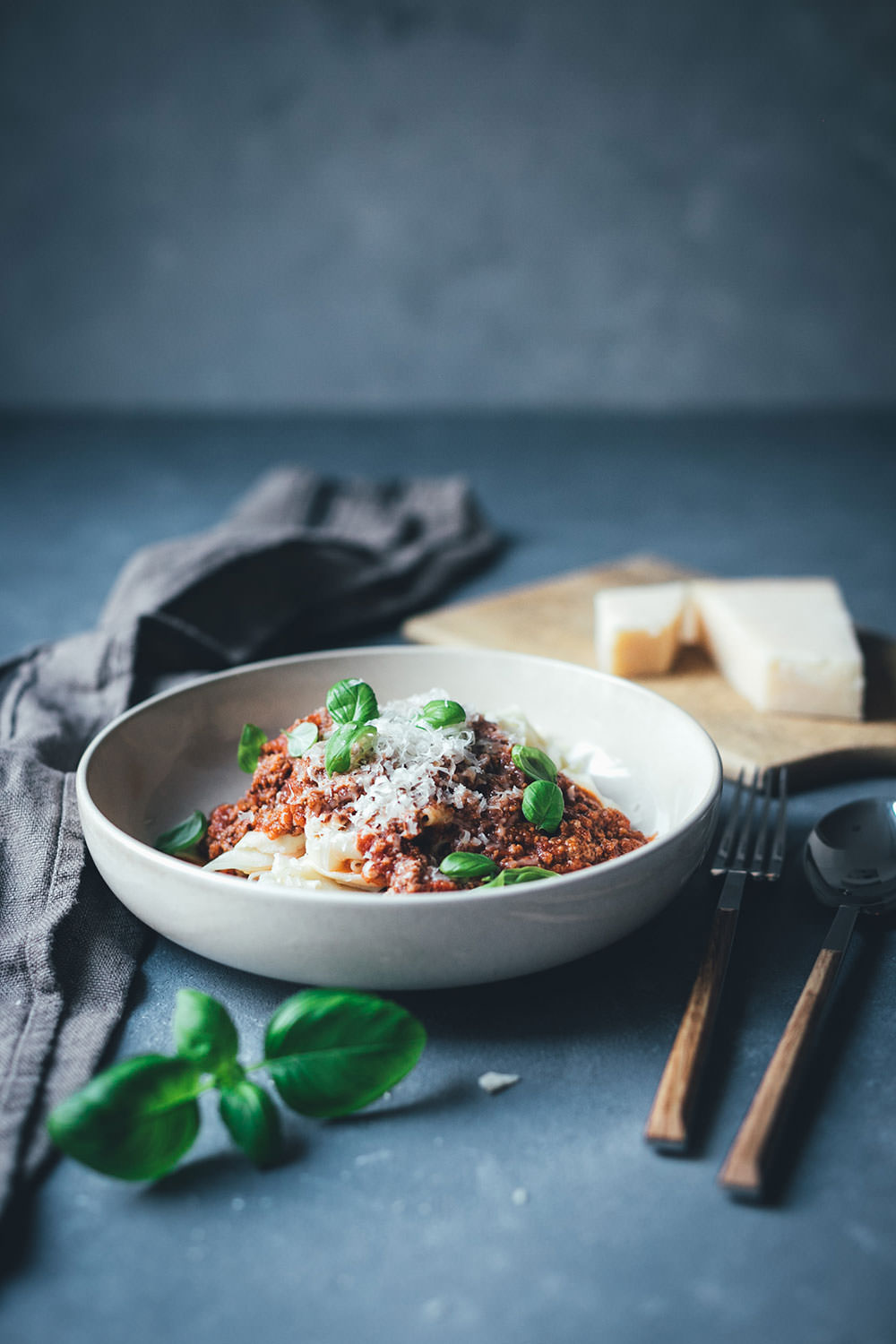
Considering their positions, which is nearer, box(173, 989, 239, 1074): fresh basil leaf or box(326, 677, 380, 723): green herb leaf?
box(173, 989, 239, 1074): fresh basil leaf

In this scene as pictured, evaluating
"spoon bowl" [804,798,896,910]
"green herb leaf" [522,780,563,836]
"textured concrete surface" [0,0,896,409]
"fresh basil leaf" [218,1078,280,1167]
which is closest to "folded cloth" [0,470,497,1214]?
"fresh basil leaf" [218,1078,280,1167]

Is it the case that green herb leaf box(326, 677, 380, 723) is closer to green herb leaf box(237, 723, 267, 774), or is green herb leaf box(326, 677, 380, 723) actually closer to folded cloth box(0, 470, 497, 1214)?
green herb leaf box(237, 723, 267, 774)

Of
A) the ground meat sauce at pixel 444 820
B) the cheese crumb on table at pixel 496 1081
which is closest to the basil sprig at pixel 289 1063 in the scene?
the cheese crumb on table at pixel 496 1081

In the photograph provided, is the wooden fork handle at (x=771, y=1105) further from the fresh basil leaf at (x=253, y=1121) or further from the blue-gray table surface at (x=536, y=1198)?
the fresh basil leaf at (x=253, y=1121)

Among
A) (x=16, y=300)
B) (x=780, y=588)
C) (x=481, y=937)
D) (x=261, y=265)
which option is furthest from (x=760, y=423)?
(x=481, y=937)

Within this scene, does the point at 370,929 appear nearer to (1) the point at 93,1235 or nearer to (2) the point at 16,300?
(1) the point at 93,1235

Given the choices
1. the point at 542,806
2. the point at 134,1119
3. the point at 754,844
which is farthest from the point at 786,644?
the point at 134,1119
